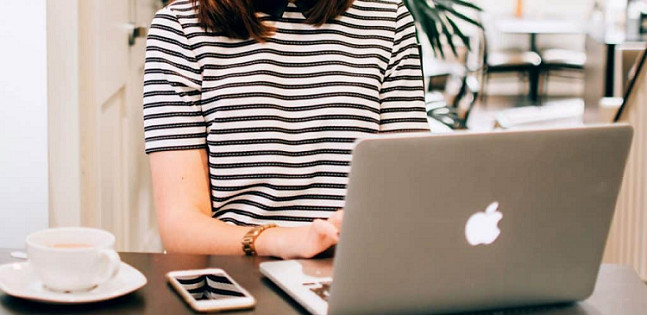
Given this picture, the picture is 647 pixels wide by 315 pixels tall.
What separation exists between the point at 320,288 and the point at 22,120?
1.02 metres

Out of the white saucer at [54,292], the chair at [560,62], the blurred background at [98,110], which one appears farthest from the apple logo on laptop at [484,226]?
the chair at [560,62]

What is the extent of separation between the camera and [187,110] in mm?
1401

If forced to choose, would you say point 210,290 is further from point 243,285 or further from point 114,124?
point 114,124

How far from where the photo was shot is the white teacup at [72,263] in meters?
0.94

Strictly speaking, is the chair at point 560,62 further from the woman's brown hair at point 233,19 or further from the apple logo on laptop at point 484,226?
the apple logo on laptop at point 484,226

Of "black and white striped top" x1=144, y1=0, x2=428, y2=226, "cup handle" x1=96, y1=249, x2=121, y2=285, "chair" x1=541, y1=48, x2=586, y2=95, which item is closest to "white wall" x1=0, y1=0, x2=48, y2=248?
"black and white striped top" x1=144, y1=0, x2=428, y2=226

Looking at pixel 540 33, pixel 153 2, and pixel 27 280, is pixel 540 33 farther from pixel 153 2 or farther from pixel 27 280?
pixel 27 280

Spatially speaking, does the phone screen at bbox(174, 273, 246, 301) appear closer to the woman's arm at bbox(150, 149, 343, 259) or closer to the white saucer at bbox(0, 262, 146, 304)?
the white saucer at bbox(0, 262, 146, 304)

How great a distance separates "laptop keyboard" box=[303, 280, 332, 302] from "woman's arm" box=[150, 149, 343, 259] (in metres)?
0.18

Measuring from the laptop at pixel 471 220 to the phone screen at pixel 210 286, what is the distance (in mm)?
63

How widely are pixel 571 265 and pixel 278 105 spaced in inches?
23.1

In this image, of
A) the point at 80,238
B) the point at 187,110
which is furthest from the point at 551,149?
the point at 187,110

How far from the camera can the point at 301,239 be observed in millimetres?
1157

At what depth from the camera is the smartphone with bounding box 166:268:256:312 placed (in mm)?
963
